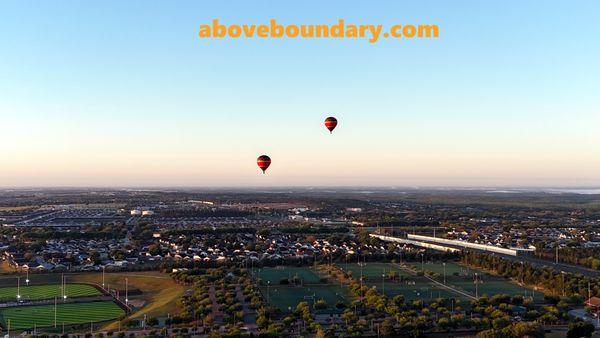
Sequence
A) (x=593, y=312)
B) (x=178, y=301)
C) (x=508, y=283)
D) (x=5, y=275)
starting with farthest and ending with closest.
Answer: (x=5, y=275) < (x=508, y=283) < (x=178, y=301) < (x=593, y=312)

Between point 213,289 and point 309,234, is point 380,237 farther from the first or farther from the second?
point 213,289

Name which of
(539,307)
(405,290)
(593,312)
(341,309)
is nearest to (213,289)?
(341,309)

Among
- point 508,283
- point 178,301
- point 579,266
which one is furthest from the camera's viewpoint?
point 579,266

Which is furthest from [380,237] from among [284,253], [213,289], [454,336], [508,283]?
[454,336]

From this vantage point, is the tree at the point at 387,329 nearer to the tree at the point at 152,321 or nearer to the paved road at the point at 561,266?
the tree at the point at 152,321

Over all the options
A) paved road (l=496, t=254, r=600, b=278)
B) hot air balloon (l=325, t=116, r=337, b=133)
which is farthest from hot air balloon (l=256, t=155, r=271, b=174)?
paved road (l=496, t=254, r=600, b=278)

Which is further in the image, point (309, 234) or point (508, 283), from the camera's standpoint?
point (309, 234)
